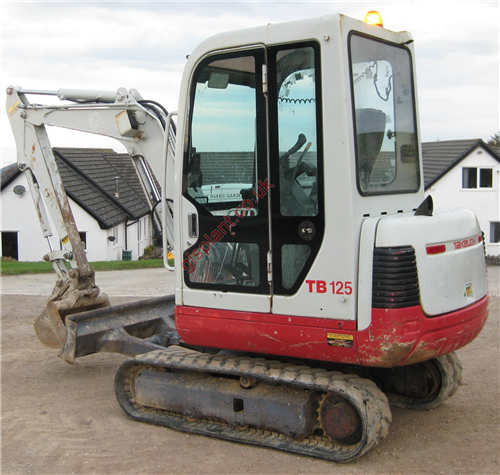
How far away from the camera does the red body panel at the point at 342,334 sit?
3.95m

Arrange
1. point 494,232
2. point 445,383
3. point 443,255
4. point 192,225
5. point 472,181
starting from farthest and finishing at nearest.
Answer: point 494,232 → point 472,181 → point 445,383 → point 192,225 → point 443,255

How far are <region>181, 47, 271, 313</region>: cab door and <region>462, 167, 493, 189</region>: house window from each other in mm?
24081

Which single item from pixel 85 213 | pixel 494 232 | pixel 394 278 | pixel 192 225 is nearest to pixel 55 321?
pixel 192 225

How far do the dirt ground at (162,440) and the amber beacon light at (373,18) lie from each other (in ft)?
10.2

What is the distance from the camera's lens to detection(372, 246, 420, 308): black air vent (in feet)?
12.9

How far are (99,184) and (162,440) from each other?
23035mm

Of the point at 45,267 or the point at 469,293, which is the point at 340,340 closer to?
the point at 469,293

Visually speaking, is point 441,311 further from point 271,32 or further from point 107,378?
point 107,378

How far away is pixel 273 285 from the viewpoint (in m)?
4.29

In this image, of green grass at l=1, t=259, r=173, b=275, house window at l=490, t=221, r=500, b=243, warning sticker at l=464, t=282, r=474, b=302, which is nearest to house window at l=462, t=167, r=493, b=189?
house window at l=490, t=221, r=500, b=243

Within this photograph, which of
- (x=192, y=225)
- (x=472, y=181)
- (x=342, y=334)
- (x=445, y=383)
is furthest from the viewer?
(x=472, y=181)

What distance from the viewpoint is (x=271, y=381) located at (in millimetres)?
4449

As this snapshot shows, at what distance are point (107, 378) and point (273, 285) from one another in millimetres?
2700

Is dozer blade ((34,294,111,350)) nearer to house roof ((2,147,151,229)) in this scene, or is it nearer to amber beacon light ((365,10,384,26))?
amber beacon light ((365,10,384,26))
